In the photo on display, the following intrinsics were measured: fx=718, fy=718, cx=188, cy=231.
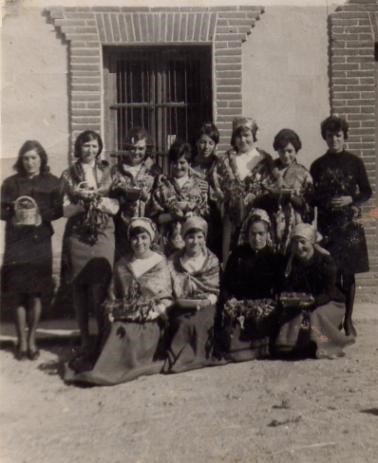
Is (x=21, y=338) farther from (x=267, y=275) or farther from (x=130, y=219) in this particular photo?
(x=267, y=275)

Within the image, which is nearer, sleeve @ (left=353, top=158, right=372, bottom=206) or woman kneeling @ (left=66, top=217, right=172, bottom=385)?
woman kneeling @ (left=66, top=217, right=172, bottom=385)

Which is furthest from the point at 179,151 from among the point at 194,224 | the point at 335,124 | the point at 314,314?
the point at 314,314

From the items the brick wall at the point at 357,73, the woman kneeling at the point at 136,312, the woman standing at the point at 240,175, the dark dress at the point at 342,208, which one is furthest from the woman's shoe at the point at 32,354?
the brick wall at the point at 357,73

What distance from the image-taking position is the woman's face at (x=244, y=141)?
482 cm

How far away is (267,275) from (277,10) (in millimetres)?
2360

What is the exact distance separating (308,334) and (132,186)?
148cm

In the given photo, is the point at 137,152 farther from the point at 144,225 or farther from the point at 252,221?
the point at 252,221

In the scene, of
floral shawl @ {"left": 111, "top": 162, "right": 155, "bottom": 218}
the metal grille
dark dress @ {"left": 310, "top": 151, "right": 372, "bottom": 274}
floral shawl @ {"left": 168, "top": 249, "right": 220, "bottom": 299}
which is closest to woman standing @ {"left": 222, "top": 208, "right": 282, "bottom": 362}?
floral shawl @ {"left": 168, "top": 249, "right": 220, "bottom": 299}

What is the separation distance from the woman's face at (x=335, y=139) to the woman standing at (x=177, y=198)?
927 millimetres

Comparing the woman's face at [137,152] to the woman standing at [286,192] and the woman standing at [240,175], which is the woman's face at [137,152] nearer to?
the woman standing at [240,175]

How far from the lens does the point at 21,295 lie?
4.73 meters

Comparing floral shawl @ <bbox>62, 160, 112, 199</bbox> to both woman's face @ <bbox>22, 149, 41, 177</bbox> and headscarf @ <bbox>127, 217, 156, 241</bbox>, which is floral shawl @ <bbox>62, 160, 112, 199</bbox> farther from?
headscarf @ <bbox>127, 217, 156, 241</bbox>

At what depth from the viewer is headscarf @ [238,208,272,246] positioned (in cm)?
463

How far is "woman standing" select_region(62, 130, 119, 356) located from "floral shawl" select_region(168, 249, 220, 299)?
46 centimetres
